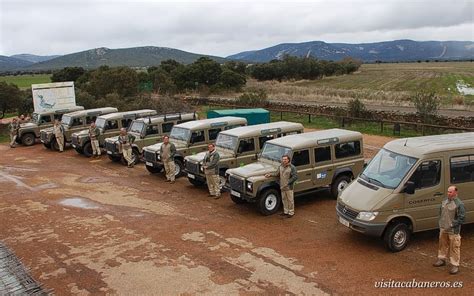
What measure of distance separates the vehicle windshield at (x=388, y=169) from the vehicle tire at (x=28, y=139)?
21.2 meters

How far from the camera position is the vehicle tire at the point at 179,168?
16938 mm

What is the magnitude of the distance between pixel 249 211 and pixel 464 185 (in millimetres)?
5487

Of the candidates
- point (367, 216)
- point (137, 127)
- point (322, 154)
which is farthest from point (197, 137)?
point (367, 216)

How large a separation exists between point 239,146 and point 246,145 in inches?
9.9

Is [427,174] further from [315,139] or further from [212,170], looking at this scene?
[212,170]

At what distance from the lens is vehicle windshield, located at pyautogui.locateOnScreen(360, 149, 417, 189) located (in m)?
9.77

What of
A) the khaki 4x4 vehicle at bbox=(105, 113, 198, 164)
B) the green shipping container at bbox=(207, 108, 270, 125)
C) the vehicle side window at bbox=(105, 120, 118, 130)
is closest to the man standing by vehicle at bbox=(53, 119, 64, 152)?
the vehicle side window at bbox=(105, 120, 118, 130)

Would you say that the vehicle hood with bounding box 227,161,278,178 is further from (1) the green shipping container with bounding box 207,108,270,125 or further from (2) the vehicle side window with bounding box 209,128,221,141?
(1) the green shipping container with bounding box 207,108,270,125

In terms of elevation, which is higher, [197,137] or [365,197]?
[197,137]

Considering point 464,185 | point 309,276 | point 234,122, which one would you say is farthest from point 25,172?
point 464,185

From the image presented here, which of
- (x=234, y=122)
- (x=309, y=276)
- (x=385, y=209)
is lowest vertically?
(x=309, y=276)

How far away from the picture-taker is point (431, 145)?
32.9 ft

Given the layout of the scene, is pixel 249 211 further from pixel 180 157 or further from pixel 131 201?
pixel 180 157

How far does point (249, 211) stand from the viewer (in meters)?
12.9
